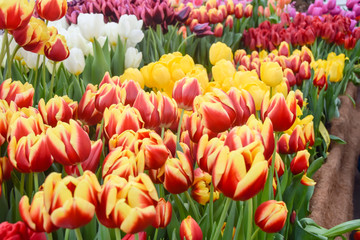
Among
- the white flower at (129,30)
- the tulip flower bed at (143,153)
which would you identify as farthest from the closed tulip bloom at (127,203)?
the white flower at (129,30)

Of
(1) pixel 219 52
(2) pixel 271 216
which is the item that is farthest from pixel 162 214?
(1) pixel 219 52

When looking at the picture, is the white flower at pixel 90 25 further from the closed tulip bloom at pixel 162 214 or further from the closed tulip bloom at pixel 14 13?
the closed tulip bloom at pixel 162 214

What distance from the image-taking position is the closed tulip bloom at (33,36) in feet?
2.80

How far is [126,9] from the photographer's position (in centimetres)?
210

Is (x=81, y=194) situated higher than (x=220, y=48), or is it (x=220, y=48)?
(x=81, y=194)

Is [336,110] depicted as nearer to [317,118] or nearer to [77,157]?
[317,118]

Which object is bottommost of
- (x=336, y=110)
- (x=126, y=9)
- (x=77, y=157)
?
(x=336, y=110)

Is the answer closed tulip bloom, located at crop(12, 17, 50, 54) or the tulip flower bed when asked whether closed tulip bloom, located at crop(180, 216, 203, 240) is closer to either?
the tulip flower bed

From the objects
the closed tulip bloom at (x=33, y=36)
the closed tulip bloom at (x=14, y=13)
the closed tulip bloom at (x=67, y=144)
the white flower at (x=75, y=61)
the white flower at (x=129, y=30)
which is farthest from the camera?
the white flower at (x=129, y=30)

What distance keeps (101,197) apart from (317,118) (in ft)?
4.73

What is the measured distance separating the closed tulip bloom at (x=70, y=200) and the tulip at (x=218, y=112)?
0.24m

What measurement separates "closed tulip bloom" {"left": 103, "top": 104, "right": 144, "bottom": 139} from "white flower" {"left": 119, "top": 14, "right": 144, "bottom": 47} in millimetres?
975

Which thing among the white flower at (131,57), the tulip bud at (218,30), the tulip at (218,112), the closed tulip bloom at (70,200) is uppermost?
the closed tulip bloom at (70,200)

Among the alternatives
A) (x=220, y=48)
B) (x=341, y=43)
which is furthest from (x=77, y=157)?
(x=341, y=43)
